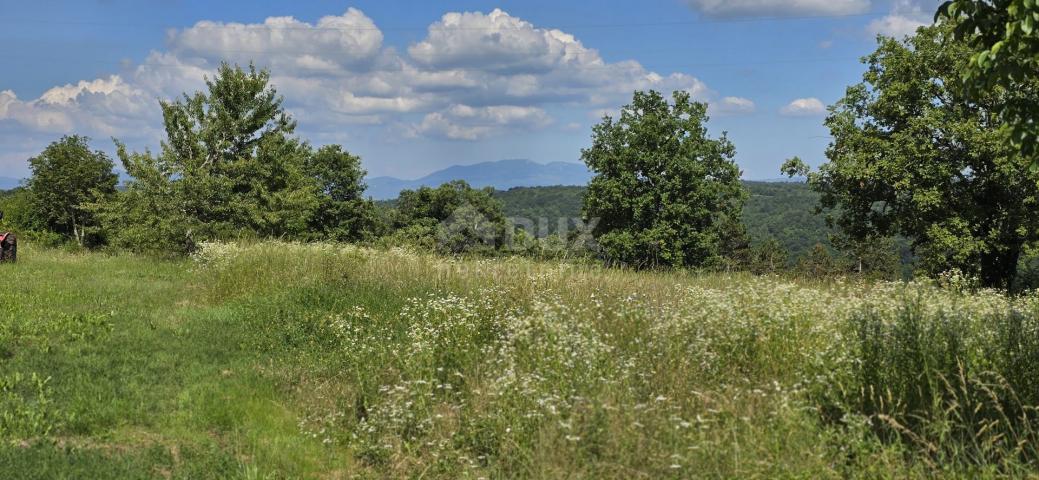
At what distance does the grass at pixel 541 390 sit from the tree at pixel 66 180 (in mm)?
39599

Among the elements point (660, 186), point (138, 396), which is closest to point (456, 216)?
point (660, 186)

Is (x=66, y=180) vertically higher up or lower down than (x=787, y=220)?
higher up

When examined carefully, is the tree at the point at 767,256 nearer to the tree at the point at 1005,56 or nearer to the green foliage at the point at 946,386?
the green foliage at the point at 946,386

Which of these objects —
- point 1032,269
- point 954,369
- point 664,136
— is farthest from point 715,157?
point 954,369

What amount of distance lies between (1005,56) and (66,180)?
52.4 metres

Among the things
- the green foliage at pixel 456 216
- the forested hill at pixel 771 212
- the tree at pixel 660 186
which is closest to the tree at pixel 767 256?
the forested hill at pixel 771 212

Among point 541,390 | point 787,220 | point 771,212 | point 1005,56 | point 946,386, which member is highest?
point 1005,56

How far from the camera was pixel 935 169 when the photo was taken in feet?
69.1

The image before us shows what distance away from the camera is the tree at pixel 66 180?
43531 millimetres

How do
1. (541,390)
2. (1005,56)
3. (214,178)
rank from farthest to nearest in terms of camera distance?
1. (214,178)
2. (541,390)
3. (1005,56)

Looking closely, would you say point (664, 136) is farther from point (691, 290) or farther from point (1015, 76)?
point (1015, 76)

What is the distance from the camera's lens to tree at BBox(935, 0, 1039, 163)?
13.1ft

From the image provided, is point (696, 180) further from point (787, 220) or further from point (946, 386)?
point (787, 220)

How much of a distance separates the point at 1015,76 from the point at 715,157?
39425mm
